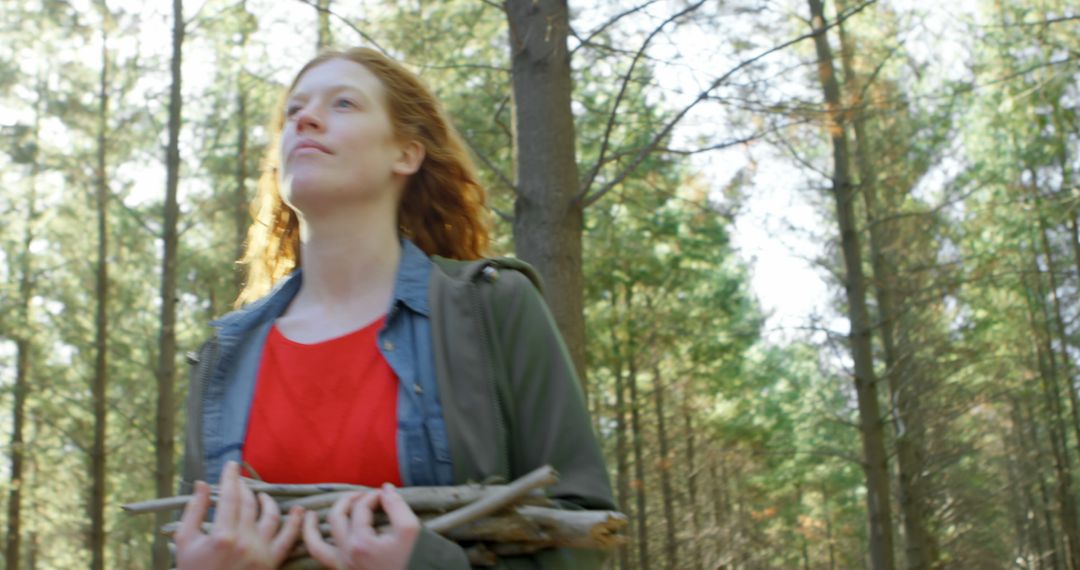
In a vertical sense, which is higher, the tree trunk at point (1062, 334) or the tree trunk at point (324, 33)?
the tree trunk at point (324, 33)

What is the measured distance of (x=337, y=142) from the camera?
1.82m

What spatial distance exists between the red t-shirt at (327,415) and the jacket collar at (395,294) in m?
0.08

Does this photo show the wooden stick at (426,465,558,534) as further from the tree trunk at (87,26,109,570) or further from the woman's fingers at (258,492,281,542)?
the tree trunk at (87,26,109,570)

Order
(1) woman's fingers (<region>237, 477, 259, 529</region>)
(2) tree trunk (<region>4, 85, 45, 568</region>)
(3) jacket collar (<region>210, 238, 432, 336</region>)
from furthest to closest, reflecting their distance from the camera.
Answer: (2) tree trunk (<region>4, 85, 45, 568</region>)
(3) jacket collar (<region>210, 238, 432, 336</region>)
(1) woman's fingers (<region>237, 477, 259, 529</region>)

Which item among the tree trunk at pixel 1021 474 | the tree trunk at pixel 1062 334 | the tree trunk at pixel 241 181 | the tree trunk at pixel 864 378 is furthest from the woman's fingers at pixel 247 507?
the tree trunk at pixel 1021 474

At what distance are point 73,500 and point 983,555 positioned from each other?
24.2m

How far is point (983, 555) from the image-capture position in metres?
27.5

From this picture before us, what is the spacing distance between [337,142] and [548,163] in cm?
270

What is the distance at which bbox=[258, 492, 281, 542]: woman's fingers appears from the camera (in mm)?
1465

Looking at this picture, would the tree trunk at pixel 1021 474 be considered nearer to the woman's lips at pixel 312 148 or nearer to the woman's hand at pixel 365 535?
the woman's lips at pixel 312 148

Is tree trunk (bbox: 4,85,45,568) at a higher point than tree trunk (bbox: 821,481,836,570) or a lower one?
higher

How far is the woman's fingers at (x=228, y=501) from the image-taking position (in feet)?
4.85

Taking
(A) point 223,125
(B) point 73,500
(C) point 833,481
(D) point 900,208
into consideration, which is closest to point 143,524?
(B) point 73,500

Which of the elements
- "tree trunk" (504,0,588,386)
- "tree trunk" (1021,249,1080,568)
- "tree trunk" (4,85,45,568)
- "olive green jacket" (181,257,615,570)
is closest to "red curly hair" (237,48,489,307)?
"olive green jacket" (181,257,615,570)
